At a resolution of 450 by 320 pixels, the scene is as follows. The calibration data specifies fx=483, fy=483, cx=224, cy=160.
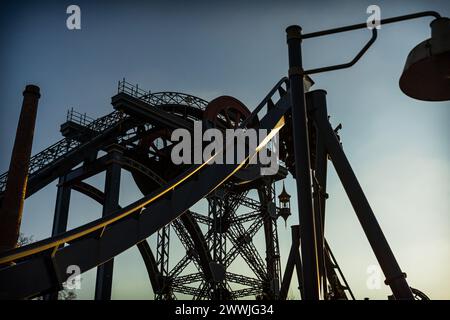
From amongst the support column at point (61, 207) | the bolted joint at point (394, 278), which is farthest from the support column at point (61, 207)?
the bolted joint at point (394, 278)

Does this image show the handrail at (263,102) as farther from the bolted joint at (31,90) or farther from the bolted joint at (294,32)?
the bolted joint at (31,90)

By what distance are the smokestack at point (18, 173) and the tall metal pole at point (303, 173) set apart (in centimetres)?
2011

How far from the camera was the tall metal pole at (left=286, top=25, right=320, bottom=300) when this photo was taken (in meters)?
4.04

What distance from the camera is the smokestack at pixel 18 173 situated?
22.1m

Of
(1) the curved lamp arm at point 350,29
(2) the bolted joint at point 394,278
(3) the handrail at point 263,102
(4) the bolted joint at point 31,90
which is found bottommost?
(2) the bolted joint at point 394,278

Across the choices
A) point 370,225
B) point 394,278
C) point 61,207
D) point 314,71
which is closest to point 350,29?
point 314,71

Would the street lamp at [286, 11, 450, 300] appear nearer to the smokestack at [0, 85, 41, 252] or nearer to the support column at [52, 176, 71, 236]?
the smokestack at [0, 85, 41, 252]

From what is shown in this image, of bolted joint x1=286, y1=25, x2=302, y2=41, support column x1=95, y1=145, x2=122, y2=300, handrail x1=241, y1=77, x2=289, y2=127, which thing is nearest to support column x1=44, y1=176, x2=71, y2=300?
support column x1=95, y1=145, x2=122, y2=300

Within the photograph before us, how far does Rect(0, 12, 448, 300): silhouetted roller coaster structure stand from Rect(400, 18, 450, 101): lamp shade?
14.6 inches

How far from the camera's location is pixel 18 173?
77.6 ft
